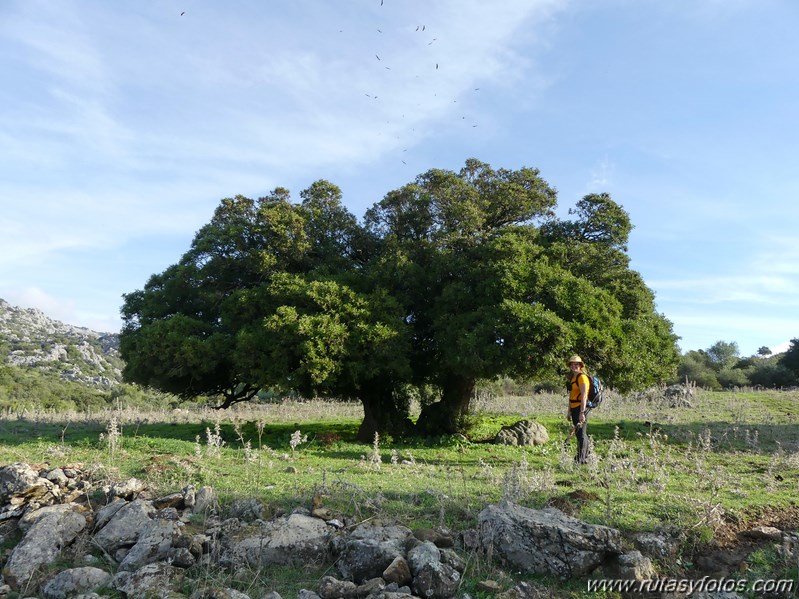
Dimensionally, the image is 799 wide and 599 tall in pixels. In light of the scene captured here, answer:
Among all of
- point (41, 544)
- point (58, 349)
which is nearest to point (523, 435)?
point (41, 544)

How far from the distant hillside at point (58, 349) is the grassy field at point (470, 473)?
32.3m

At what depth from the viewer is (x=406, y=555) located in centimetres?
586

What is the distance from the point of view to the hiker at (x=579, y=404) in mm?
10852

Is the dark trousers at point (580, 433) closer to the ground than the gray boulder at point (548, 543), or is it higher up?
higher up

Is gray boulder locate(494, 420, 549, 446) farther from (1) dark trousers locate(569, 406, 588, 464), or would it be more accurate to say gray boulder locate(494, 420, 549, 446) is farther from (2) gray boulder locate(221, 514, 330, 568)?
(2) gray boulder locate(221, 514, 330, 568)

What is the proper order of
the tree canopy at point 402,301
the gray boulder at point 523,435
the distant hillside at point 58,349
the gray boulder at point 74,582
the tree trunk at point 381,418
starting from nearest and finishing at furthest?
the gray boulder at point 74,582
the tree canopy at point 402,301
the gray boulder at point 523,435
the tree trunk at point 381,418
the distant hillside at point 58,349

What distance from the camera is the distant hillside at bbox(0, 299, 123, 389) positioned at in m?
48.1

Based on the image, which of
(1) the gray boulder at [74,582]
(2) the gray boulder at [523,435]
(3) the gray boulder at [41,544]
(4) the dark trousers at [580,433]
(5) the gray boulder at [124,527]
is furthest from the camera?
(2) the gray boulder at [523,435]

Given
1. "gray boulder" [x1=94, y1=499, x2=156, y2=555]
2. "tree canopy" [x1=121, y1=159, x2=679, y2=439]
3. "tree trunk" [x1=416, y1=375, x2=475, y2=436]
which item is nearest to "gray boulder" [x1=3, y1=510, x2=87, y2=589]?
"gray boulder" [x1=94, y1=499, x2=156, y2=555]

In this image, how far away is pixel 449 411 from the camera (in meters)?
17.1

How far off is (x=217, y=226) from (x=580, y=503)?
13.7 meters

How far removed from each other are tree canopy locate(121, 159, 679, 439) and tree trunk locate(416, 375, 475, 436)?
0.13 ft

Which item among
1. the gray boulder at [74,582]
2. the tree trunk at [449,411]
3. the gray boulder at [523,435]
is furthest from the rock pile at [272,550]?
the tree trunk at [449,411]

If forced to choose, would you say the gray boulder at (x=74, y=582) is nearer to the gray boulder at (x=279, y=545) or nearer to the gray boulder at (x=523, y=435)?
the gray boulder at (x=279, y=545)
